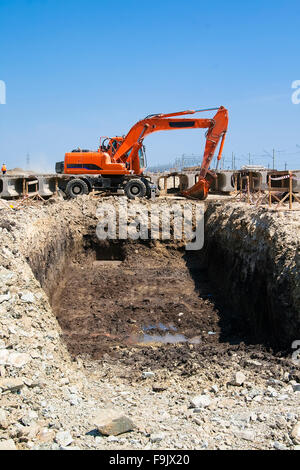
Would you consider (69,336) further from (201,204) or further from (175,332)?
(201,204)

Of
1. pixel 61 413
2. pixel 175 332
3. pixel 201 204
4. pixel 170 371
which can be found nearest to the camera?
pixel 61 413

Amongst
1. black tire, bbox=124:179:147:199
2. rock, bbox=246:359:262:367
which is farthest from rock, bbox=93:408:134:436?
black tire, bbox=124:179:147:199

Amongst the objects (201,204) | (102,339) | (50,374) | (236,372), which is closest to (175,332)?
(102,339)

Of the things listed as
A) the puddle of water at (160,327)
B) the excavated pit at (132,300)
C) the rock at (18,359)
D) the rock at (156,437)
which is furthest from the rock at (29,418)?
the puddle of water at (160,327)

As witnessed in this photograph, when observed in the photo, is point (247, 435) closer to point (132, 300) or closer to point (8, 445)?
point (8, 445)

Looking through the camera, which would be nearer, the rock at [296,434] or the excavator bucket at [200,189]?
the rock at [296,434]

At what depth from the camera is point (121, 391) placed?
20.6 feet

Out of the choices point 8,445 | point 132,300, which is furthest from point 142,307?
point 8,445

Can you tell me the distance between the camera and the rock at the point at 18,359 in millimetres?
5695

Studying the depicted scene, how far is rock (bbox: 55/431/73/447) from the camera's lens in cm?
448

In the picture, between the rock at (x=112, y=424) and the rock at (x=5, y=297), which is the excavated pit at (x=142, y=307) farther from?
the rock at (x=112, y=424)

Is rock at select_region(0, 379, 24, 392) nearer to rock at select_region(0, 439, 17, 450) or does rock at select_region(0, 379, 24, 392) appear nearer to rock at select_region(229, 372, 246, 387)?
rock at select_region(0, 439, 17, 450)

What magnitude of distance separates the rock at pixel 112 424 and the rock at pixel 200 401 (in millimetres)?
1024
